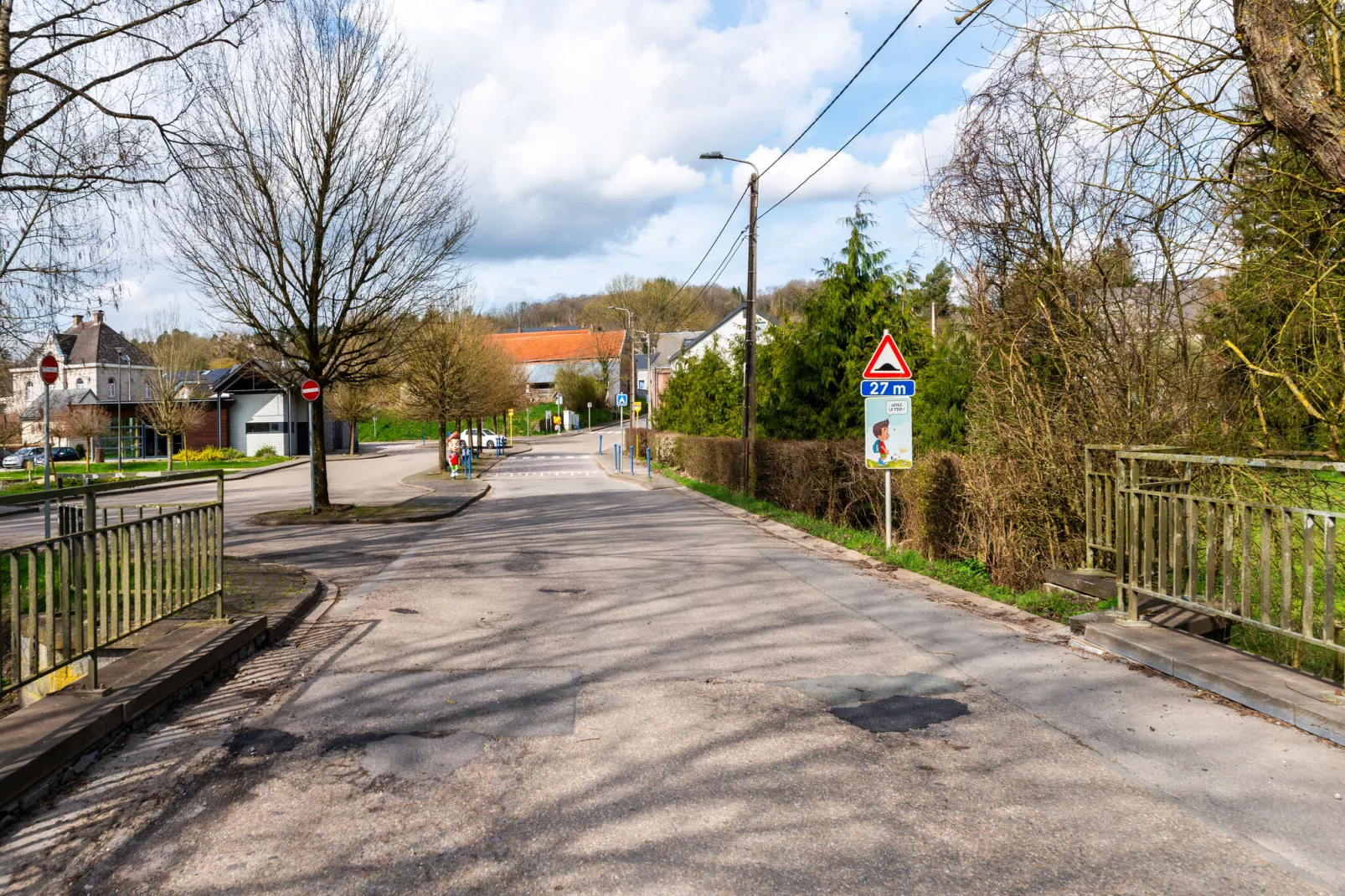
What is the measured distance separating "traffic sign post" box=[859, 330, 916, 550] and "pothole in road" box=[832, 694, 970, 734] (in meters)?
6.17

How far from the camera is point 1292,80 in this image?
5098 millimetres

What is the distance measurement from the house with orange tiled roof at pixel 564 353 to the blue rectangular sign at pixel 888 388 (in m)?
78.1

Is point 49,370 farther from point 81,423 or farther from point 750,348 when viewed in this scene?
point 81,423

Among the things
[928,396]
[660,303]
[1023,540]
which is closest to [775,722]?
[1023,540]

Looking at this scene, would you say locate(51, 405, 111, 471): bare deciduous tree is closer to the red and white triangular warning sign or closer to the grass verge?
the grass verge

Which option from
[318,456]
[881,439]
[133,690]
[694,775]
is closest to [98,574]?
[133,690]

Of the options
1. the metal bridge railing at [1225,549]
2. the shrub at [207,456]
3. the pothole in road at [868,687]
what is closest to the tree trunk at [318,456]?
the pothole in road at [868,687]

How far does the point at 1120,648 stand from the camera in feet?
19.8

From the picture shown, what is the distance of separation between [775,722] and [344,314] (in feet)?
47.4

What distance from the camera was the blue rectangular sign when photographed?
1146 cm

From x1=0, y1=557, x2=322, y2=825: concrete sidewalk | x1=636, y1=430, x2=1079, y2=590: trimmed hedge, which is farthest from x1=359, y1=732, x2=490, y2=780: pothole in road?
x1=636, y1=430, x2=1079, y2=590: trimmed hedge

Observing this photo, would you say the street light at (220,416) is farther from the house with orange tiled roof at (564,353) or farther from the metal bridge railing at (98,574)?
the metal bridge railing at (98,574)

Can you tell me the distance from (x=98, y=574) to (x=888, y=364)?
9132mm

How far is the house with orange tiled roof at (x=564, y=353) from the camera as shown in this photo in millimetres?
93375
